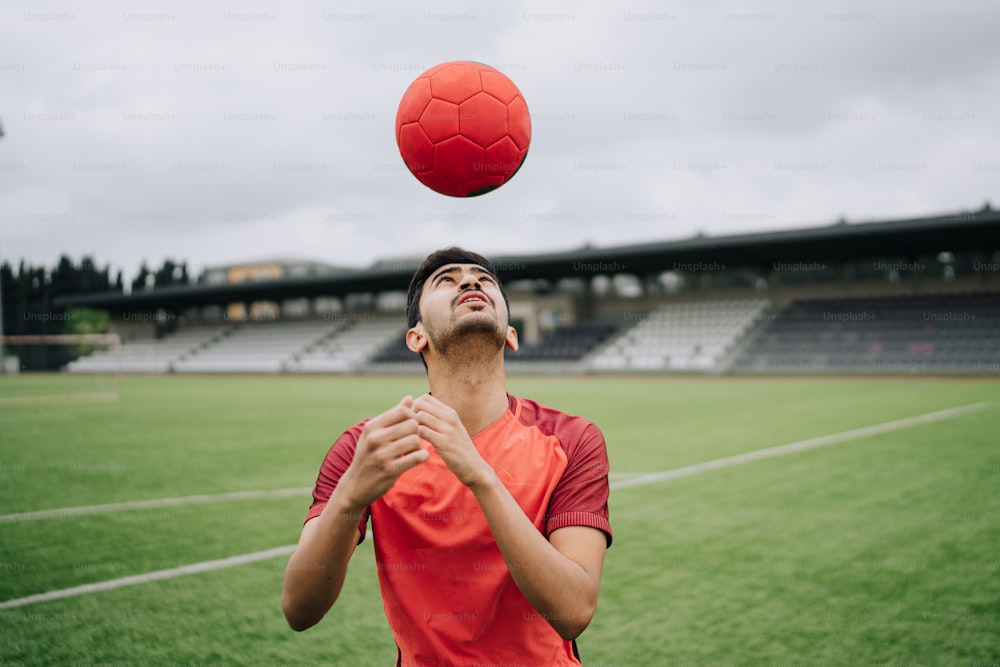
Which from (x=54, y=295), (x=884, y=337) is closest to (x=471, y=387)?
(x=884, y=337)

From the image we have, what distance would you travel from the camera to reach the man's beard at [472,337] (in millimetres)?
2057

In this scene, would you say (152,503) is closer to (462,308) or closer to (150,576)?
(150,576)

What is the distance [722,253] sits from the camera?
3338 cm

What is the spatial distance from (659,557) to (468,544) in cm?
343

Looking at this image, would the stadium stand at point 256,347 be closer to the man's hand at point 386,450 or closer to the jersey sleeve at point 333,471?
the jersey sleeve at point 333,471

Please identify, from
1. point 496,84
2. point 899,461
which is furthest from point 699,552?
point 899,461

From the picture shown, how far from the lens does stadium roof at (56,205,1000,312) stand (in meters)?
27.2

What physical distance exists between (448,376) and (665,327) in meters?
36.3

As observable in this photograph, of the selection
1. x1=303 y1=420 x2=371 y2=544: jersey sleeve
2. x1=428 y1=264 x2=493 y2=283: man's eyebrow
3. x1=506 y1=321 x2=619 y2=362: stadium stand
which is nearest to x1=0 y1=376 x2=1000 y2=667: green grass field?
x1=303 y1=420 x2=371 y2=544: jersey sleeve

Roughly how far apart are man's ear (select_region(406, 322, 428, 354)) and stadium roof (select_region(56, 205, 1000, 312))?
1150 inches

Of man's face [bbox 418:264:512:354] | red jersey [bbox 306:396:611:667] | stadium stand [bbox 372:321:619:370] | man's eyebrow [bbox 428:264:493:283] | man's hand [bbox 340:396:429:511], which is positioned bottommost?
stadium stand [bbox 372:321:619:370]

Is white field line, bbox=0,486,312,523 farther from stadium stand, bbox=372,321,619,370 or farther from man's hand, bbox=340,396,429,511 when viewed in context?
stadium stand, bbox=372,321,619,370

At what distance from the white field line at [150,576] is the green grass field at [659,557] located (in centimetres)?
11

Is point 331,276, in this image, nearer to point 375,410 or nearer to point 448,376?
point 375,410
